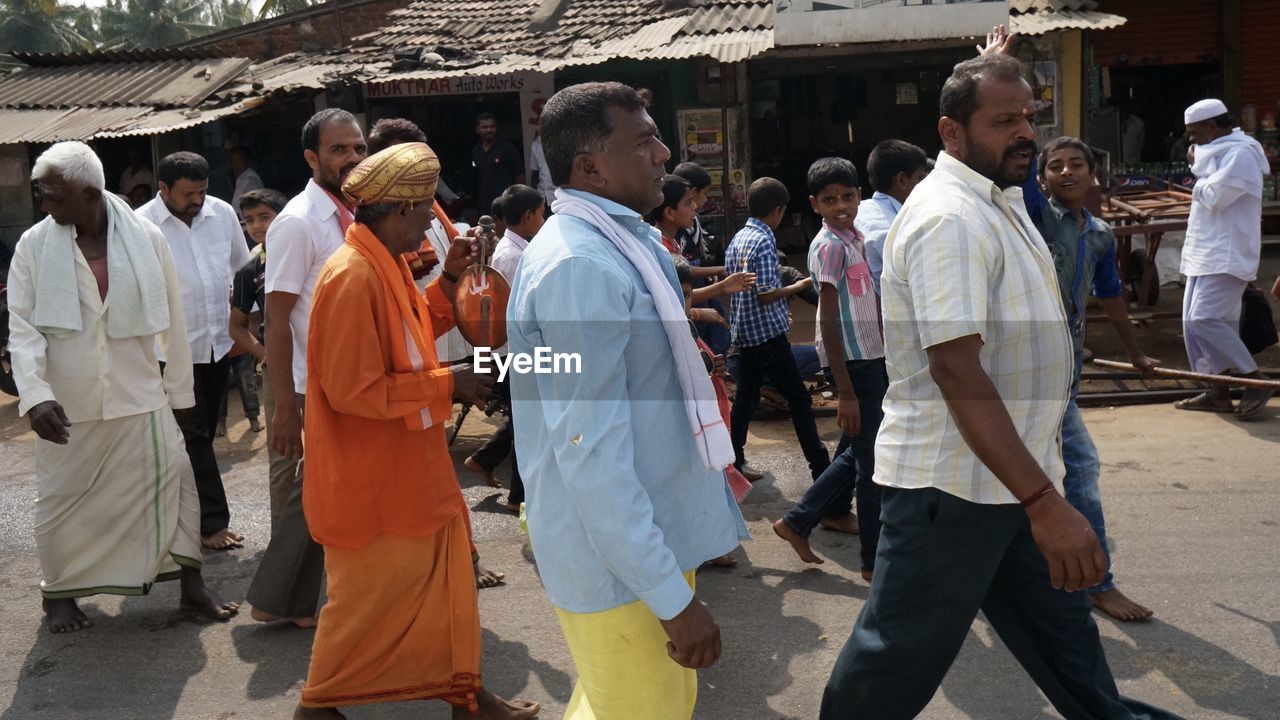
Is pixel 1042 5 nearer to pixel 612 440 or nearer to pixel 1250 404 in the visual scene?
pixel 1250 404

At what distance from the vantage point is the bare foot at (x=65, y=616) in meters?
4.89

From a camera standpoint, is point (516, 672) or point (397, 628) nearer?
point (397, 628)

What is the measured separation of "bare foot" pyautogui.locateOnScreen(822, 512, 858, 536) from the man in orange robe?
7.19 feet

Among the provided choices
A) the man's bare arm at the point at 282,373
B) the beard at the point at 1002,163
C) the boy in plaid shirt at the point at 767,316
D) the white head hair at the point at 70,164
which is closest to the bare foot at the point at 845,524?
the boy in plaid shirt at the point at 767,316

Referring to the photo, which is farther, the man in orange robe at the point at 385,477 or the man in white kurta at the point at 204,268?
the man in white kurta at the point at 204,268

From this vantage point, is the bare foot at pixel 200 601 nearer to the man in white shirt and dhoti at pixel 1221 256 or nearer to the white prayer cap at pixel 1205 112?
the man in white shirt and dhoti at pixel 1221 256

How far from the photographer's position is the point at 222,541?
19.3 ft

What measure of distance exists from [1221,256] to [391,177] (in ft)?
18.9

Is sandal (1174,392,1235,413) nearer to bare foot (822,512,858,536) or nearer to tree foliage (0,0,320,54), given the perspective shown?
bare foot (822,512,858,536)

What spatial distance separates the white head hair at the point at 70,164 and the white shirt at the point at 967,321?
3250mm

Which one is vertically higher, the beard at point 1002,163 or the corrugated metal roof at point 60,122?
the corrugated metal roof at point 60,122

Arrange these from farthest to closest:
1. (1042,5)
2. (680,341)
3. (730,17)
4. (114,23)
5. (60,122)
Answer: (114,23)
(60,122)
(730,17)
(1042,5)
(680,341)

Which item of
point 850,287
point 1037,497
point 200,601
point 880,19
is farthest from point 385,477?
point 880,19

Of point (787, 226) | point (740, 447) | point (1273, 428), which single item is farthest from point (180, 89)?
point (1273, 428)
